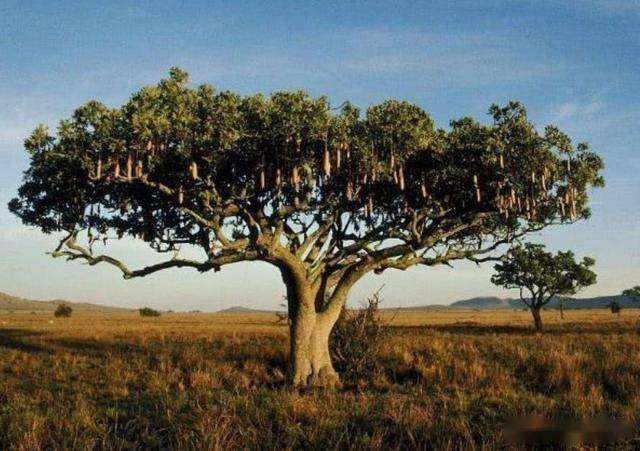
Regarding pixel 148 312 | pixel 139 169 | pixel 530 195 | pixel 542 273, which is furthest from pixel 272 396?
pixel 148 312

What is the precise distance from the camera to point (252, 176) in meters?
21.3

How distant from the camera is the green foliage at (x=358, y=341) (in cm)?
2442

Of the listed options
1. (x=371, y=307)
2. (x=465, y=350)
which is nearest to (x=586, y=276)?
(x=465, y=350)

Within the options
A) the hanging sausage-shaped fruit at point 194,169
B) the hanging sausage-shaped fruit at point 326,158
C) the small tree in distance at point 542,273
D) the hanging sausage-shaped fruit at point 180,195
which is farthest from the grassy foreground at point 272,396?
the small tree in distance at point 542,273

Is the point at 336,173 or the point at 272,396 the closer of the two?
the point at 272,396

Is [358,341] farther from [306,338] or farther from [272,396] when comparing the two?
[272,396]

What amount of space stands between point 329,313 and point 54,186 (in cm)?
1138

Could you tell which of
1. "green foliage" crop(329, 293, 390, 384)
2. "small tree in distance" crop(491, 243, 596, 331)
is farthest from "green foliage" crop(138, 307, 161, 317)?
"green foliage" crop(329, 293, 390, 384)

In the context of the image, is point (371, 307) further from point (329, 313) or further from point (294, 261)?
point (294, 261)

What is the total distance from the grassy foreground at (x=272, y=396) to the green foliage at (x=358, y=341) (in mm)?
824

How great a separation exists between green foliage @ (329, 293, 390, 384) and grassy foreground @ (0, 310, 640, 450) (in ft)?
2.70

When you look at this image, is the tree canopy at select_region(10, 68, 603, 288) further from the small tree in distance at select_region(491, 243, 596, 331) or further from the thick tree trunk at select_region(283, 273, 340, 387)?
the small tree in distance at select_region(491, 243, 596, 331)

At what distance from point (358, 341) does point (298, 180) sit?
28.3ft

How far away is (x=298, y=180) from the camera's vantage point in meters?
19.9
